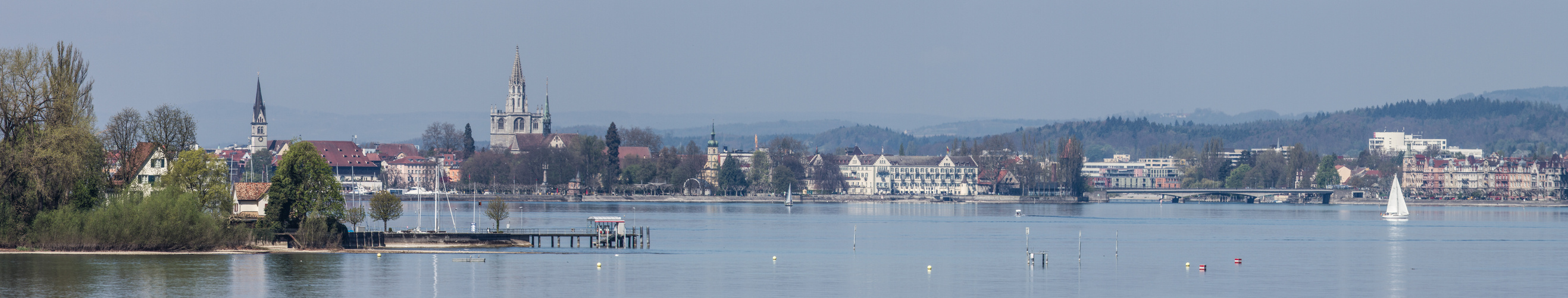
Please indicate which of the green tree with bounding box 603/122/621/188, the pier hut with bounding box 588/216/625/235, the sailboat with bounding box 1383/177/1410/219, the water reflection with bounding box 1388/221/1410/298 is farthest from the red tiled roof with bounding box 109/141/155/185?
the green tree with bounding box 603/122/621/188

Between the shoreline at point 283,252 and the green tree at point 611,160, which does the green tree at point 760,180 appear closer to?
the green tree at point 611,160

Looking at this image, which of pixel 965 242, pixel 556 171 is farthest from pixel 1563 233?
pixel 556 171

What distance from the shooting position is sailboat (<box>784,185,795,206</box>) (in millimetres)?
174500

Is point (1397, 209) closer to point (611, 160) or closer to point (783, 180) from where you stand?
point (783, 180)

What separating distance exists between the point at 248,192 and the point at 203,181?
5.97 feet

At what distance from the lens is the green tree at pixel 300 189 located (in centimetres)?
6362

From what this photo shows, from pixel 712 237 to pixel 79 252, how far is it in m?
31.6

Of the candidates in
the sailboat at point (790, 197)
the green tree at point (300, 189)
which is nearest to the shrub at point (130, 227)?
the green tree at point (300, 189)

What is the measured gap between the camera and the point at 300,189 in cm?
6384

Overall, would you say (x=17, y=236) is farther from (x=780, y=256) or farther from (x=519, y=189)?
(x=519, y=189)

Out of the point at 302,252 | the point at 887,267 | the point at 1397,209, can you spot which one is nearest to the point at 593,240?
the point at 302,252

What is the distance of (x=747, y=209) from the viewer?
5886 inches

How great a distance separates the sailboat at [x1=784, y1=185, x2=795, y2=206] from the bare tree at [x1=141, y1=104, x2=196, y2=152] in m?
100

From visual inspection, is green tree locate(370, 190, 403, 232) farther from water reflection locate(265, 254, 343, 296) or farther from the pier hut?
water reflection locate(265, 254, 343, 296)
